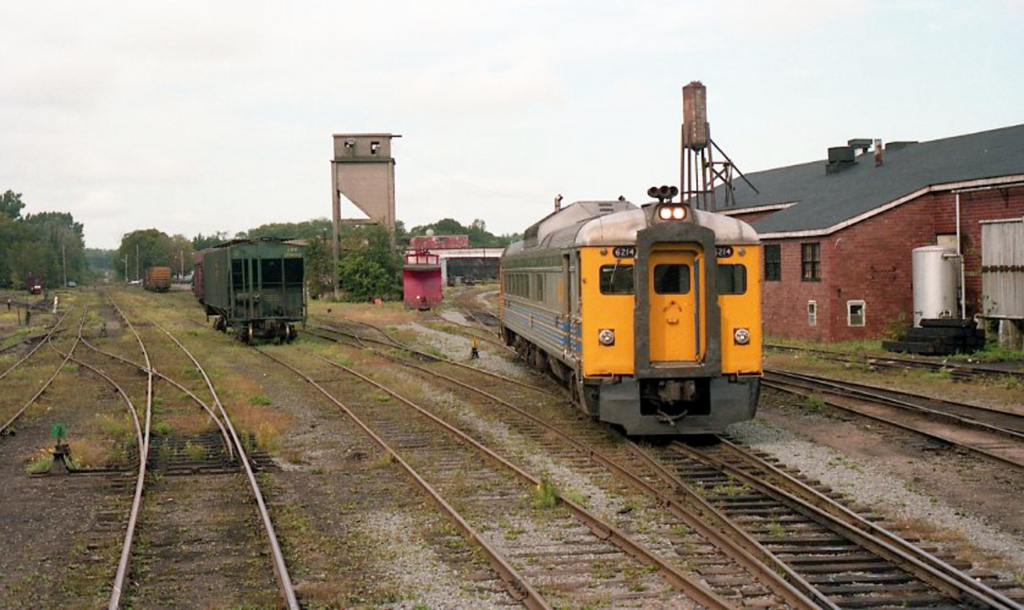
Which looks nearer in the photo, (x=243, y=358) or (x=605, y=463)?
(x=605, y=463)

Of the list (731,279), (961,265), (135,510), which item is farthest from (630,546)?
(961,265)

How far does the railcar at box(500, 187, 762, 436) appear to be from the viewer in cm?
1245

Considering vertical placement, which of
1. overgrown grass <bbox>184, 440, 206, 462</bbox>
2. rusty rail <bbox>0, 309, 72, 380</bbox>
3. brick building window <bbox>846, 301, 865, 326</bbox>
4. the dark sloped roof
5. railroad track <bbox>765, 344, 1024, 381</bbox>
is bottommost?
overgrown grass <bbox>184, 440, 206, 462</bbox>

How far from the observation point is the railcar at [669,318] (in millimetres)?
12445

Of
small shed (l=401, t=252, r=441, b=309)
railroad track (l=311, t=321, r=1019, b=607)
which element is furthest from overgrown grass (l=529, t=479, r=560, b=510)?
small shed (l=401, t=252, r=441, b=309)

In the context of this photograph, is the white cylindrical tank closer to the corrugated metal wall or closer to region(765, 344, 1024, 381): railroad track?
the corrugated metal wall

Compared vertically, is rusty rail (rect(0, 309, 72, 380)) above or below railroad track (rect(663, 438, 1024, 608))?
above

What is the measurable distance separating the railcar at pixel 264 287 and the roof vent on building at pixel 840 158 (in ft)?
65.6

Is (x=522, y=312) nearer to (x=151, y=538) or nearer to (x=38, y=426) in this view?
(x=38, y=426)

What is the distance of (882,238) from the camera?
89.7ft

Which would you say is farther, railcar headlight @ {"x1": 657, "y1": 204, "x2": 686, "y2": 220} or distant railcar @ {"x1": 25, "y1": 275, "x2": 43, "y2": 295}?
distant railcar @ {"x1": 25, "y1": 275, "x2": 43, "y2": 295}

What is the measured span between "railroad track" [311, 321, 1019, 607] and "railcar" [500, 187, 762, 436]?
1139mm

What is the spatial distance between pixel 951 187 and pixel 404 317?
25234 millimetres

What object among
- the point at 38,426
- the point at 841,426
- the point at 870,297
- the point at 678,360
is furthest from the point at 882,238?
the point at 38,426
